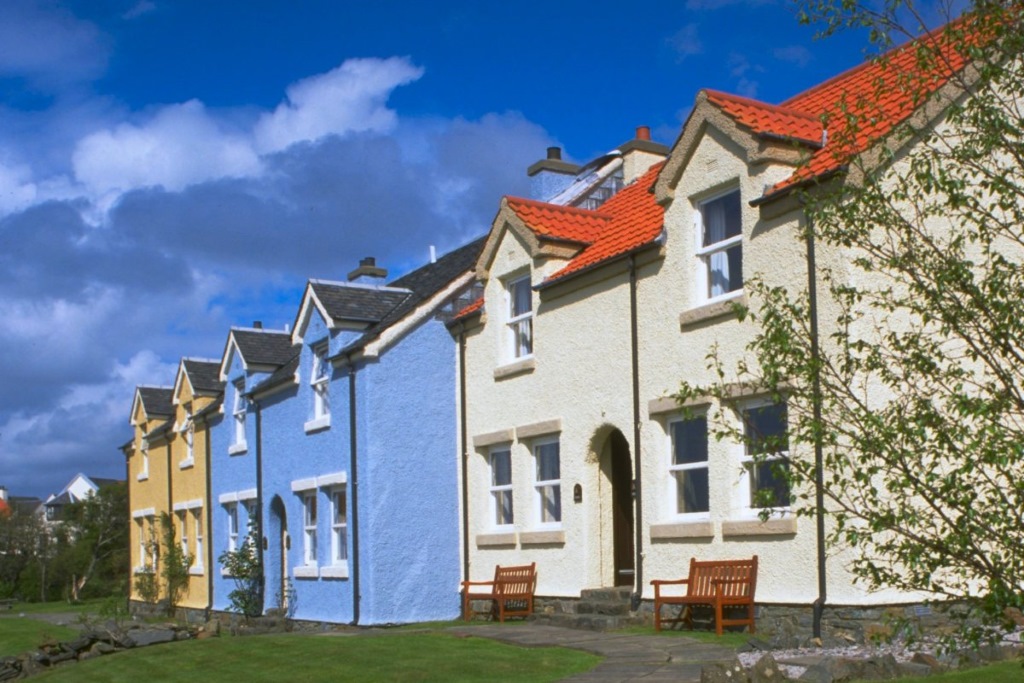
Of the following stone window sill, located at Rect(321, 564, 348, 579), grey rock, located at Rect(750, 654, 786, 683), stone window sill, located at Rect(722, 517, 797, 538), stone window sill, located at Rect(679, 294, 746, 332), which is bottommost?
stone window sill, located at Rect(321, 564, 348, 579)

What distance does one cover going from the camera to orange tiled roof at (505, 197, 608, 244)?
2055 centimetres

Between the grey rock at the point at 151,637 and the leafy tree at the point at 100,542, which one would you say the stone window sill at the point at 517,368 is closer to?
the grey rock at the point at 151,637

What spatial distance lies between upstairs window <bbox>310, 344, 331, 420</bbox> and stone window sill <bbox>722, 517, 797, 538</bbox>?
36.8 feet

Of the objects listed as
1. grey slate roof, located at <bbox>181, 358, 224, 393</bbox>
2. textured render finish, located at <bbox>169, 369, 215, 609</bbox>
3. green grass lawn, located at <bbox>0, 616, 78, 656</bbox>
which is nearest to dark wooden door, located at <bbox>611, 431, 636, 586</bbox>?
green grass lawn, located at <bbox>0, 616, 78, 656</bbox>

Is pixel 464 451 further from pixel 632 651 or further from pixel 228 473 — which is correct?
pixel 228 473

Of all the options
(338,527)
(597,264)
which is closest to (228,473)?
(338,527)

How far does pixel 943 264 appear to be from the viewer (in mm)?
7039

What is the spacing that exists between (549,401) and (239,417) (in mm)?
13082

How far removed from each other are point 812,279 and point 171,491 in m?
26.9

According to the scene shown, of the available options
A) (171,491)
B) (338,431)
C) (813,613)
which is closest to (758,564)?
(813,613)

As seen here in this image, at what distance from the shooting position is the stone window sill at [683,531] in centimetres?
1636

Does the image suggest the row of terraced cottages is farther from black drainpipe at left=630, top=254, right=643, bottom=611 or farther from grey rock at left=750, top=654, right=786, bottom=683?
grey rock at left=750, top=654, right=786, bottom=683

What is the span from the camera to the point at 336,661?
15727mm

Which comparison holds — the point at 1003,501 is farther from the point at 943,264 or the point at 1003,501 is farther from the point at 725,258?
the point at 725,258
